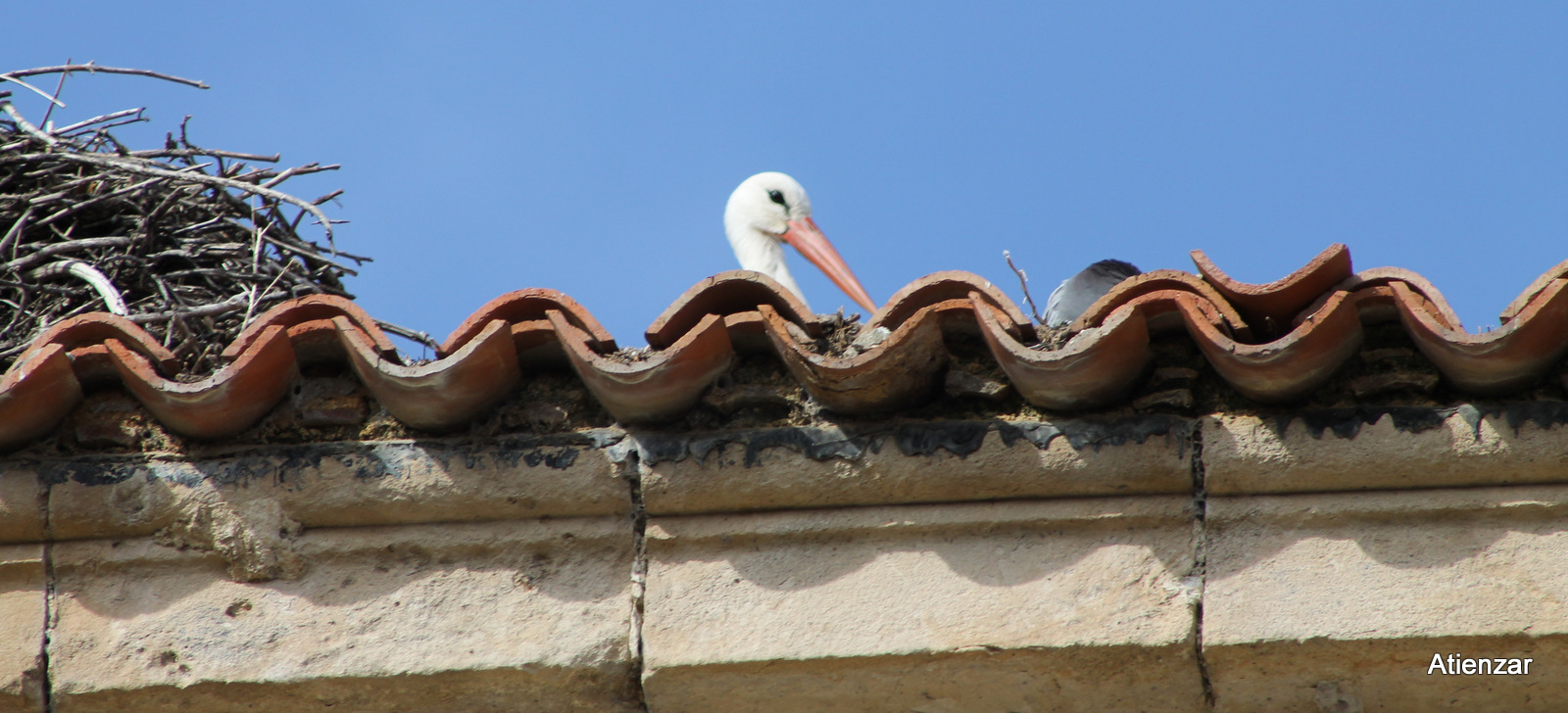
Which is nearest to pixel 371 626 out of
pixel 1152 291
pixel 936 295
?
pixel 936 295

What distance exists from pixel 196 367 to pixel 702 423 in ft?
3.35

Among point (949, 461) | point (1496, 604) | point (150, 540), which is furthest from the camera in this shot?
point (150, 540)

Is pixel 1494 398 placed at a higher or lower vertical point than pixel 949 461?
higher

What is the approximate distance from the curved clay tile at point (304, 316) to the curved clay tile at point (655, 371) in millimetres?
373

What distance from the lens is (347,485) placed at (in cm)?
279

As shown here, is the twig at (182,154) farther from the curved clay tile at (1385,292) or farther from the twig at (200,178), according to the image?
the curved clay tile at (1385,292)

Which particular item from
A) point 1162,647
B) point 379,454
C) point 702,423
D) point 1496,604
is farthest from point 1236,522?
point 379,454

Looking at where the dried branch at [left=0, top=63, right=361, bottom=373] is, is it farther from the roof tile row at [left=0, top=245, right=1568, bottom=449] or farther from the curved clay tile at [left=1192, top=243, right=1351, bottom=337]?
the curved clay tile at [left=1192, top=243, right=1351, bottom=337]

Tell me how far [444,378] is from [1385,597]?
1683mm

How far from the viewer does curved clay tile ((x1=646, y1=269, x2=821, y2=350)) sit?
2.68 m

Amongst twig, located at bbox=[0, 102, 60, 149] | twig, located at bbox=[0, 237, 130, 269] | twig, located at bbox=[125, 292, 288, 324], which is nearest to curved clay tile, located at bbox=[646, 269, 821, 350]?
twig, located at bbox=[125, 292, 288, 324]

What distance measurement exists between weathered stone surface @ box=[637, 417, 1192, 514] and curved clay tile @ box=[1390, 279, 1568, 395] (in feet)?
1.41

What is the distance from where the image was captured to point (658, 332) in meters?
2.67

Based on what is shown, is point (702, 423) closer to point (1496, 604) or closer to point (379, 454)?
point (379, 454)
